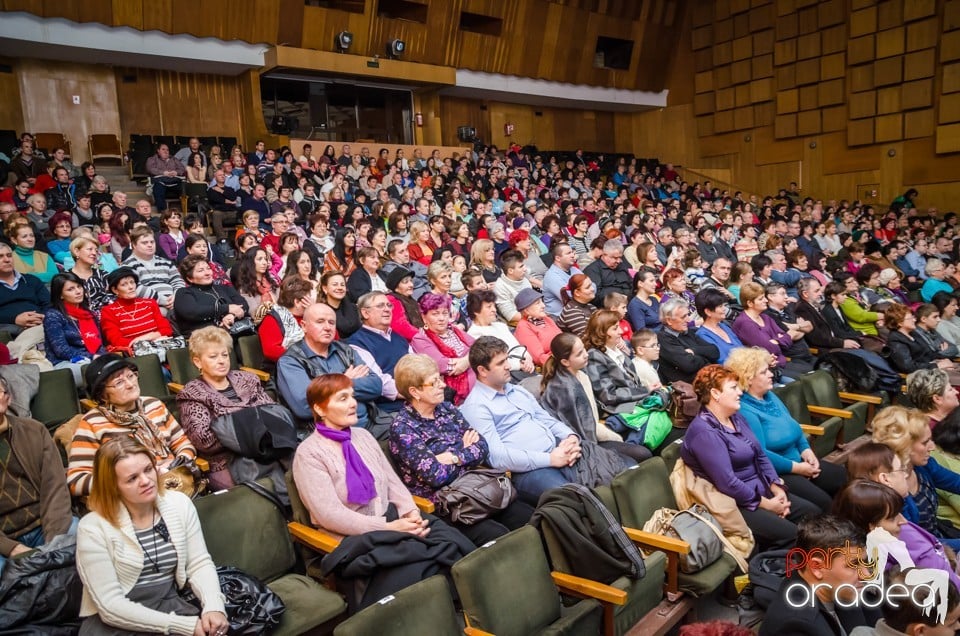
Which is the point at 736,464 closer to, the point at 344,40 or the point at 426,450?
the point at 426,450

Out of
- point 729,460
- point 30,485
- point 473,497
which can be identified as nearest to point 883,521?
point 729,460

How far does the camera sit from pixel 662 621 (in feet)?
6.05

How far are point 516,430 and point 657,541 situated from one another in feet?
2.30

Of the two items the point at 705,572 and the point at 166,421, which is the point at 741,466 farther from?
the point at 166,421

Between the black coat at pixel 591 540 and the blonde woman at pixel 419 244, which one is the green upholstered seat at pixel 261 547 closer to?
the black coat at pixel 591 540

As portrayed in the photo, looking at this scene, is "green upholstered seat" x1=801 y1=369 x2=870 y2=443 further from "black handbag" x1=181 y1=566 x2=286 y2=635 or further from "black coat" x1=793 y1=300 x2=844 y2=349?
"black handbag" x1=181 y1=566 x2=286 y2=635

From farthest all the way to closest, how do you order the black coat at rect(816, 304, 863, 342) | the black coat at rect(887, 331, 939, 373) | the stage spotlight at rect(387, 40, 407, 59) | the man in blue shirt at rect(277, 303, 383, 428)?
1. the stage spotlight at rect(387, 40, 407, 59)
2. the black coat at rect(816, 304, 863, 342)
3. the black coat at rect(887, 331, 939, 373)
4. the man in blue shirt at rect(277, 303, 383, 428)

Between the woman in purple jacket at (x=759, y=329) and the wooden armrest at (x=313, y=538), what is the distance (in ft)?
9.39

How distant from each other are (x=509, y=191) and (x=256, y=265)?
5.55 metres

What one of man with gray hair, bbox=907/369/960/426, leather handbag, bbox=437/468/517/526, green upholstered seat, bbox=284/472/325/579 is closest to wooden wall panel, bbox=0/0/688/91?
green upholstered seat, bbox=284/472/325/579

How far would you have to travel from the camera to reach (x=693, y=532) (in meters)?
1.99

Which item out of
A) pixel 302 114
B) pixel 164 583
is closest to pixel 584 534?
pixel 164 583

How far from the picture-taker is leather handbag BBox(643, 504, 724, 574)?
1932mm

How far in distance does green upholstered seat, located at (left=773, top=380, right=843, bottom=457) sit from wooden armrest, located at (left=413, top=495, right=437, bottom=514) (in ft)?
6.09
